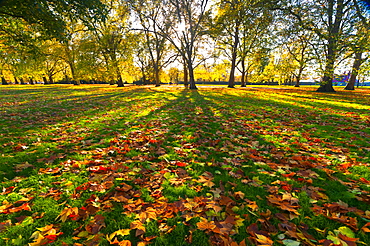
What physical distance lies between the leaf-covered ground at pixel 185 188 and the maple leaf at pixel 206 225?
0.01 metres

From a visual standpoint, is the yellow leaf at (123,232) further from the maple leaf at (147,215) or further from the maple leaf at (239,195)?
the maple leaf at (239,195)

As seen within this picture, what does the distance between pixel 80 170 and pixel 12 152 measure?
2.11m

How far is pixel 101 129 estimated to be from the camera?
5594mm

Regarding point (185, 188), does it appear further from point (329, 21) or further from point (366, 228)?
point (329, 21)

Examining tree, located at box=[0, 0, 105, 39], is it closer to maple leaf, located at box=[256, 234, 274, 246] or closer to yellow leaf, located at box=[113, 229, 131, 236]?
yellow leaf, located at box=[113, 229, 131, 236]

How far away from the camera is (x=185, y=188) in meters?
2.62

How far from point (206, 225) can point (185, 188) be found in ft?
2.48

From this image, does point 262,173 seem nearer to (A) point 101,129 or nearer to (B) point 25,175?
(B) point 25,175

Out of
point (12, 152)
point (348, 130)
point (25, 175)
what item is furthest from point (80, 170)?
point (348, 130)

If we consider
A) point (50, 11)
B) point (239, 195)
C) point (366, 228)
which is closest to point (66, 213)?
point (239, 195)

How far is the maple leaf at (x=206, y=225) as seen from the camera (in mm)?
1882

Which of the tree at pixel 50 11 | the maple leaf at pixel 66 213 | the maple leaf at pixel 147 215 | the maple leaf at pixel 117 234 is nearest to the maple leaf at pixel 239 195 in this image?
the maple leaf at pixel 147 215

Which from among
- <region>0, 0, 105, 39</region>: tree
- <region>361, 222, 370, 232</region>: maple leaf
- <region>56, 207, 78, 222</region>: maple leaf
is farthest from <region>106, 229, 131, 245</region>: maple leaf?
<region>0, 0, 105, 39</region>: tree

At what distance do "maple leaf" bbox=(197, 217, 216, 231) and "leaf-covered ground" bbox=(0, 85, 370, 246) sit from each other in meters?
0.01
